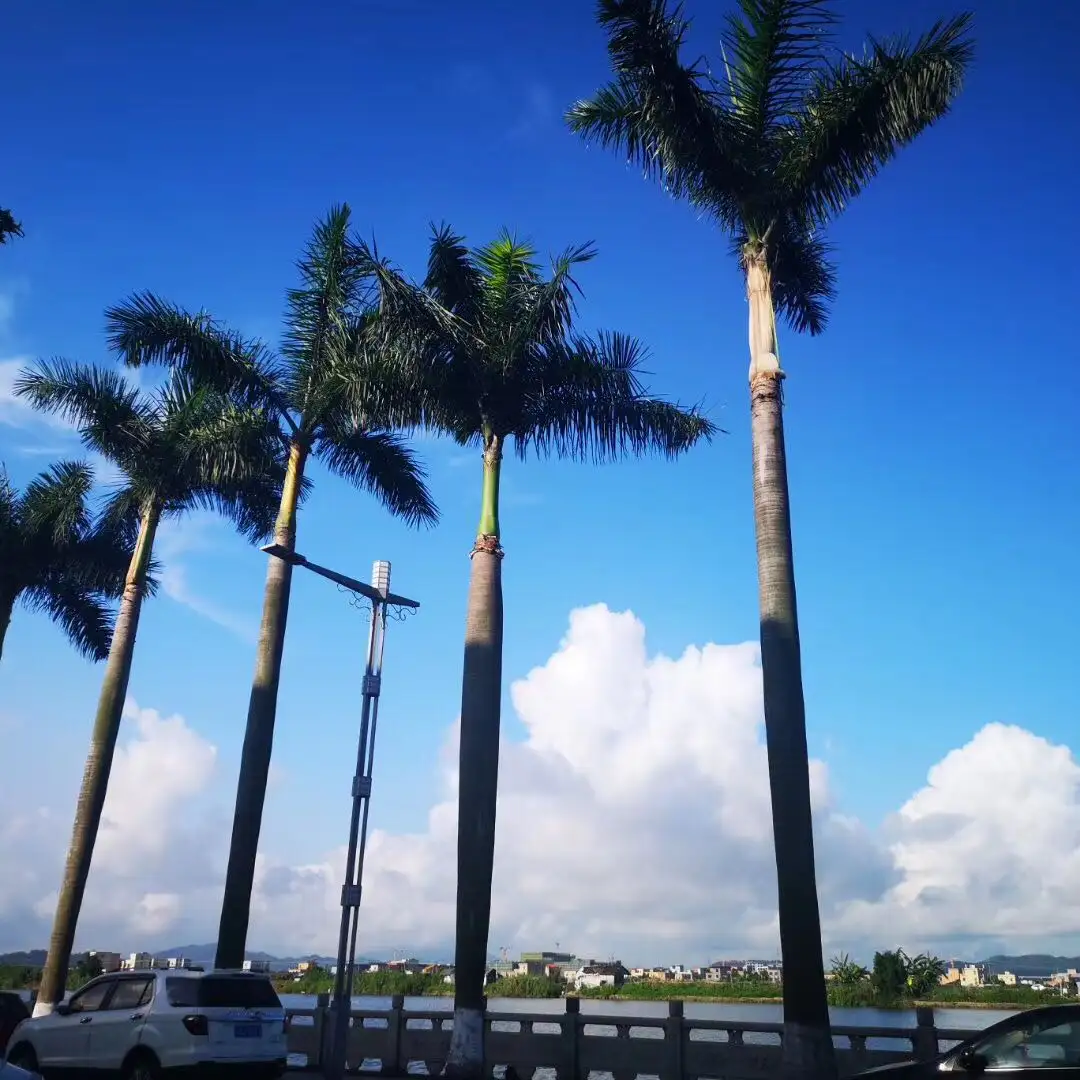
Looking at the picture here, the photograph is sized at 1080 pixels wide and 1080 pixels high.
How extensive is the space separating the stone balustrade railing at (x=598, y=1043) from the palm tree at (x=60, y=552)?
648 inches

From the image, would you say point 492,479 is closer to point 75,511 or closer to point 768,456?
point 768,456

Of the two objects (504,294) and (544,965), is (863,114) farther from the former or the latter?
(544,965)

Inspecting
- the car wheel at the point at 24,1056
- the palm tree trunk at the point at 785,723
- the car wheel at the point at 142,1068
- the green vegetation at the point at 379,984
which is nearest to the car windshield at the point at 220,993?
the car wheel at the point at 142,1068

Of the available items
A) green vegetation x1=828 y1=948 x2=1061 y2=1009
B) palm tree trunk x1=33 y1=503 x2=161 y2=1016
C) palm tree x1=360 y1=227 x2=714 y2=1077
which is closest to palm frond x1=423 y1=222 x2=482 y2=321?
palm tree x1=360 y1=227 x2=714 y2=1077

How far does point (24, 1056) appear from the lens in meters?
15.8

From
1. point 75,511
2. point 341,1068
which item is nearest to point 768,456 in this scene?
point 341,1068

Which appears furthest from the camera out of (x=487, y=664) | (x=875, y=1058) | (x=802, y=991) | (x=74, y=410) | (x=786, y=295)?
(x=74, y=410)

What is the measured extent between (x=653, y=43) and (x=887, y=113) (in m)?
4.18

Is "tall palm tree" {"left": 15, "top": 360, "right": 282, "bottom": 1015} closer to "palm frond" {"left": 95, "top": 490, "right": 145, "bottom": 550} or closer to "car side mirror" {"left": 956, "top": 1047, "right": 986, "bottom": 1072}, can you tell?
"palm frond" {"left": 95, "top": 490, "right": 145, "bottom": 550}

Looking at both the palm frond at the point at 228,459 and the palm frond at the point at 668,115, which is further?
the palm frond at the point at 228,459

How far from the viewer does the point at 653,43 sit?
18.6m

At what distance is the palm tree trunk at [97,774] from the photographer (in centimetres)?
2419

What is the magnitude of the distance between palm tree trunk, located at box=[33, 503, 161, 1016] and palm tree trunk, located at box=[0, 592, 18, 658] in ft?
26.6

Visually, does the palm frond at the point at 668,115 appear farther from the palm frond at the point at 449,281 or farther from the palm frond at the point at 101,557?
the palm frond at the point at 101,557
